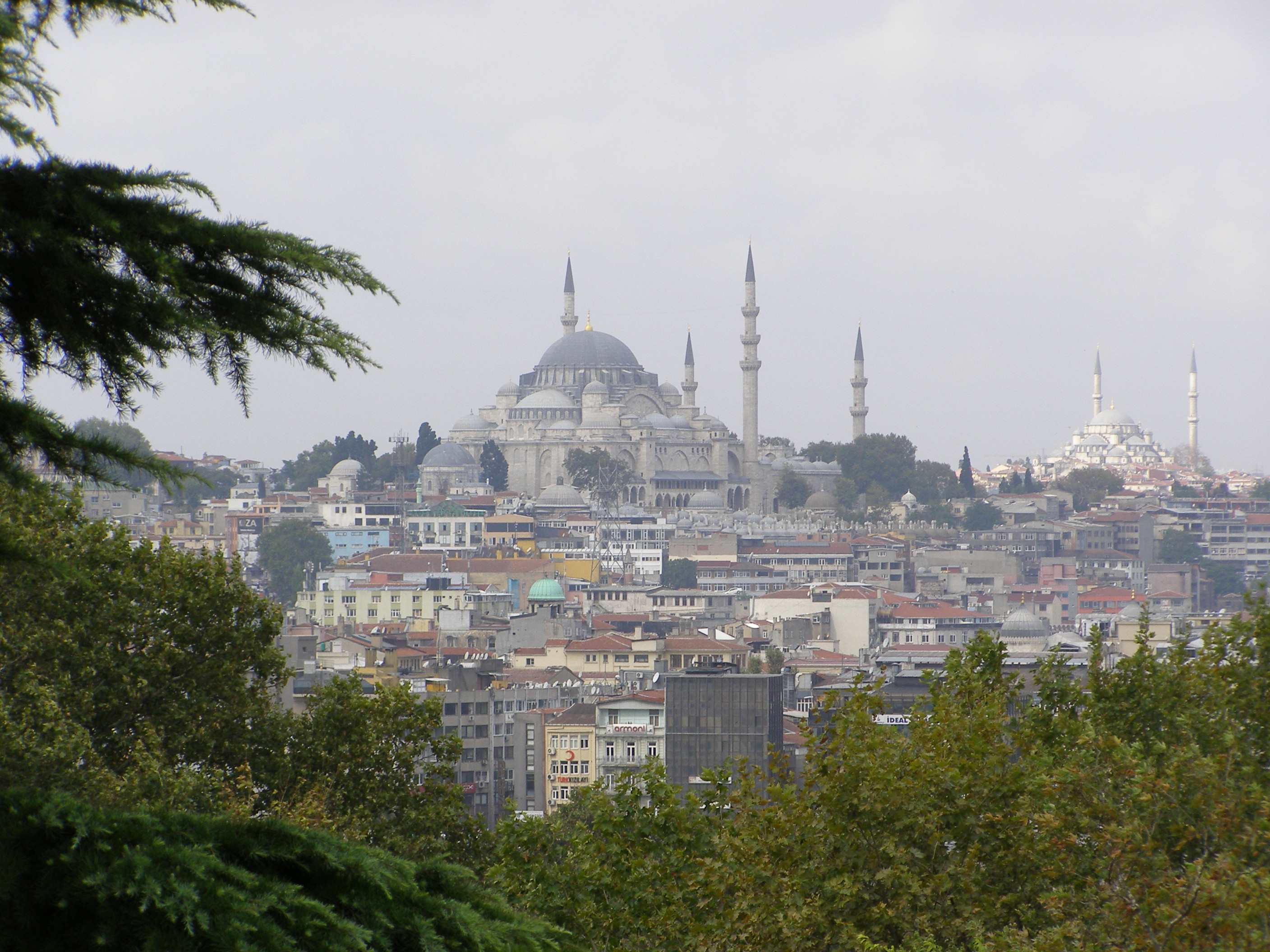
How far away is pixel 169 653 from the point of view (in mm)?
11695

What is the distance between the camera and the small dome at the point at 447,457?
295ft

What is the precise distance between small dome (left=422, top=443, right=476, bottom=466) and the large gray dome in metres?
12.3

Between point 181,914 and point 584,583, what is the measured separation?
2602 inches

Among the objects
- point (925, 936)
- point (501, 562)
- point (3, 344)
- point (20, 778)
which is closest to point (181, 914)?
point (3, 344)

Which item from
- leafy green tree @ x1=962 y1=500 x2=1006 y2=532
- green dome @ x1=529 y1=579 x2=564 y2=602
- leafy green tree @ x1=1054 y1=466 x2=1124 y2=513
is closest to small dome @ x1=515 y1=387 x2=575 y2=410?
leafy green tree @ x1=962 y1=500 x2=1006 y2=532

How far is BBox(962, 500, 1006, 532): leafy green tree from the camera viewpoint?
90.9 metres

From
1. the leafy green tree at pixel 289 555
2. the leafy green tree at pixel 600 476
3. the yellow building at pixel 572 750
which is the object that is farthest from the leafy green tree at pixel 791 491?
the yellow building at pixel 572 750

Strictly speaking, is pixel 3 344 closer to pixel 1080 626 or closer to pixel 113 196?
pixel 113 196

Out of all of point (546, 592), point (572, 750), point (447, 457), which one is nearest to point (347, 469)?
point (447, 457)

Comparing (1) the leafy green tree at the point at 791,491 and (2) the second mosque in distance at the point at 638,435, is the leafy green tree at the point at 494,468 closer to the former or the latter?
(2) the second mosque in distance at the point at 638,435

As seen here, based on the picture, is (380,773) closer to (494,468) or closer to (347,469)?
(347,469)

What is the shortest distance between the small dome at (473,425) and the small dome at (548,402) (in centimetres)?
236

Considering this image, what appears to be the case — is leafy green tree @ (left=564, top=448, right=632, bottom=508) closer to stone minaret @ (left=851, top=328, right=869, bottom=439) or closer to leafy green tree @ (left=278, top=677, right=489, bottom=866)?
stone minaret @ (left=851, top=328, right=869, bottom=439)

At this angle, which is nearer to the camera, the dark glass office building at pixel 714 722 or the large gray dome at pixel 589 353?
the dark glass office building at pixel 714 722
